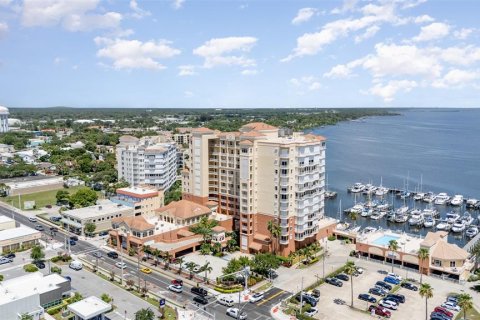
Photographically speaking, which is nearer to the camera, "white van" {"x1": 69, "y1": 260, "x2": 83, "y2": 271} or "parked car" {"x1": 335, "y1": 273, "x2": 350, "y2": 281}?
"parked car" {"x1": 335, "y1": 273, "x2": 350, "y2": 281}

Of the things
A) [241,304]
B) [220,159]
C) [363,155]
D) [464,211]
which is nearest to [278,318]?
[241,304]

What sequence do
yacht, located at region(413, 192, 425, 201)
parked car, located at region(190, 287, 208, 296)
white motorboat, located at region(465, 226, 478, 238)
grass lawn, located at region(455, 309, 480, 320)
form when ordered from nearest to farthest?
grass lawn, located at region(455, 309, 480, 320) → parked car, located at region(190, 287, 208, 296) → white motorboat, located at region(465, 226, 478, 238) → yacht, located at region(413, 192, 425, 201)

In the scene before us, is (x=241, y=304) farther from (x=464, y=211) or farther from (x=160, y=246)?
(x=464, y=211)

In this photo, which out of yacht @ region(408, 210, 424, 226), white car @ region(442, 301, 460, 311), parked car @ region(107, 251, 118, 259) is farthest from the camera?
yacht @ region(408, 210, 424, 226)

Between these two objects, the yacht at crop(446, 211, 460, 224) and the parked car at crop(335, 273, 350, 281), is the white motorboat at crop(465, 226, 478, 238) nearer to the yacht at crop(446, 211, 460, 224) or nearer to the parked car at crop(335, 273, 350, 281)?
the yacht at crop(446, 211, 460, 224)

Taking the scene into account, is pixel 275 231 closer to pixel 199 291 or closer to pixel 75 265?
pixel 199 291

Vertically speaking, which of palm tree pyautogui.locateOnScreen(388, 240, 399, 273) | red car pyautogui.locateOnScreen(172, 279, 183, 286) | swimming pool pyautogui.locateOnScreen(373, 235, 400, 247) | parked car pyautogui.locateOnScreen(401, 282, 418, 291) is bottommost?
parked car pyautogui.locateOnScreen(401, 282, 418, 291)

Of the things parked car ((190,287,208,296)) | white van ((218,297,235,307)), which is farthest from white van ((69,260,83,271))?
white van ((218,297,235,307))
